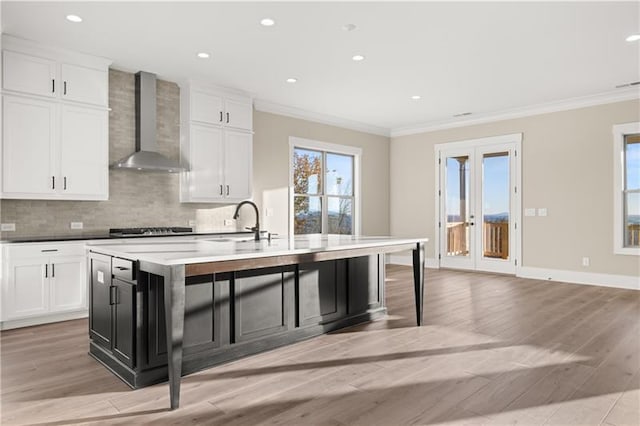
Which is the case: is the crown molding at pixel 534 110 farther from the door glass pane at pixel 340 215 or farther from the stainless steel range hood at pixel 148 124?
the stainless steel range hood at pixel 148 124

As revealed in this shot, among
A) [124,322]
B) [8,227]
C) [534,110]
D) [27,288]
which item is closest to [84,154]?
[8,227]

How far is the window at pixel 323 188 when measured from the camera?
7398 millimetres

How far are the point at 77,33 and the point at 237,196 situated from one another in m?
2.75

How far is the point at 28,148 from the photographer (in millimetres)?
4379

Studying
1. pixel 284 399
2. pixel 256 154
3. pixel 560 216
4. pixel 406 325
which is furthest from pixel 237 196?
pixel 560 216

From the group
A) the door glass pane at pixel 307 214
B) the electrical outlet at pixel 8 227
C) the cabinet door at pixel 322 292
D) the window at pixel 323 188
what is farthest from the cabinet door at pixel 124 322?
the door glass pane at pixel 307 214

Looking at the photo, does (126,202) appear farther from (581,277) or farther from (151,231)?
(581,277)

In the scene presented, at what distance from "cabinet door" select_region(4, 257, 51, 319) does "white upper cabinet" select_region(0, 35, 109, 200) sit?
0.72 meters

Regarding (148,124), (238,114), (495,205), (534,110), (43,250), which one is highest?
(534,110)

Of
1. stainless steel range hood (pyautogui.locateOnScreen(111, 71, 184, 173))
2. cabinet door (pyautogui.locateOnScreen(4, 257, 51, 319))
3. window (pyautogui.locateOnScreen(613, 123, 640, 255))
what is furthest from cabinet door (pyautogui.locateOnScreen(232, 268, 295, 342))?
window (pyautogui.locateOnScreen(613, 123, 640, 255))

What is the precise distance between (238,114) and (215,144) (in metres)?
0.60

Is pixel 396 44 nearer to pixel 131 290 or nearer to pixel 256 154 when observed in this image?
pixel 256 154

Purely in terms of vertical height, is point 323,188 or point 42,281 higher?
point 323,188

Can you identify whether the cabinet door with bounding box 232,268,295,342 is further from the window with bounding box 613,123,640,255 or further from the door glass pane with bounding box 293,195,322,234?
the window with bounding box 613,123,640,255
